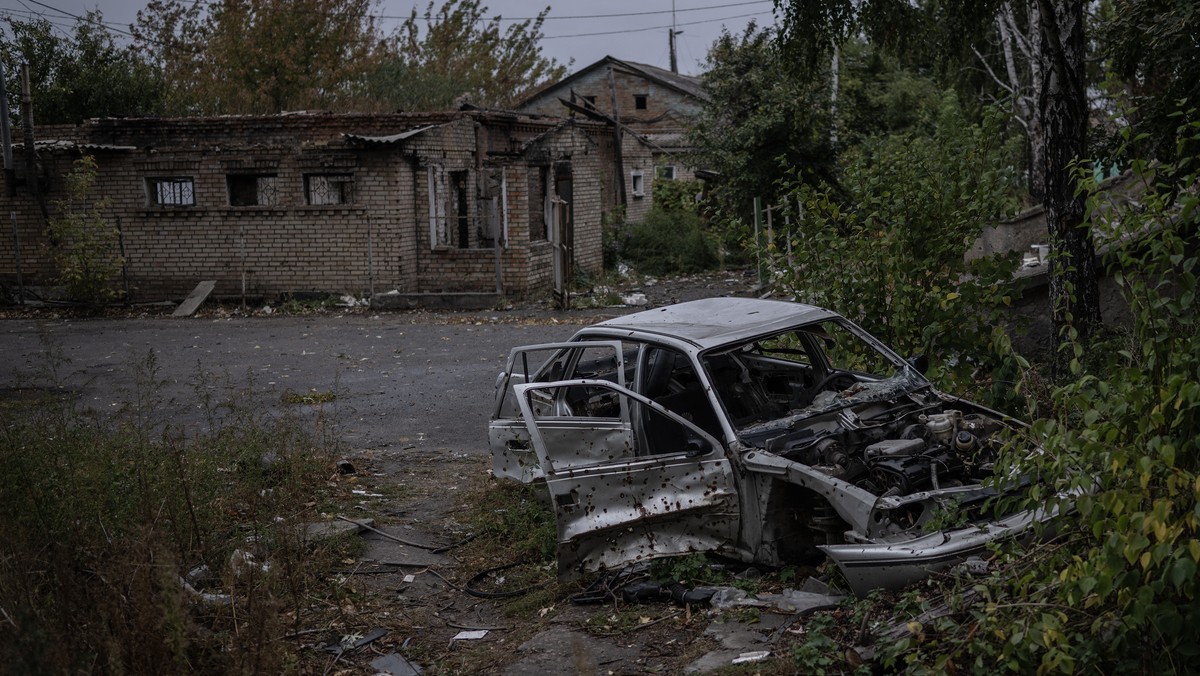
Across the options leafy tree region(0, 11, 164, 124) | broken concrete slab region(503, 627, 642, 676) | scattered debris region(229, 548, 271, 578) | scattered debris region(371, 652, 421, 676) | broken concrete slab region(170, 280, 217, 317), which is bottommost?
scattered debris region(371, 652, 421, 676)

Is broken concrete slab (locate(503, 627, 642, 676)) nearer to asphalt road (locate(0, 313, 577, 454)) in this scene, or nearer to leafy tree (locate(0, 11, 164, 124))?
asphalt road (locate(0, 313, 577, 454))

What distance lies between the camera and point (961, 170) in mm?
8203

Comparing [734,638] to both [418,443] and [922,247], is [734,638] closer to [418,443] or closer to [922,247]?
[922,247]

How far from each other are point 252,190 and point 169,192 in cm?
191

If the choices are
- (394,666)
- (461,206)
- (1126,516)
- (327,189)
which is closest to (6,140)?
(327,189)

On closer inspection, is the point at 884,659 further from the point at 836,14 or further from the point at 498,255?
the point at 498,255

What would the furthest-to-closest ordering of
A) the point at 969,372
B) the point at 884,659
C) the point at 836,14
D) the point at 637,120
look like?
the point at 637,120, the point at 836,14, the point at 969,372, the point at 884,659

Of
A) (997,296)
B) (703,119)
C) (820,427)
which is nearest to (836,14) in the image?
(997,296)

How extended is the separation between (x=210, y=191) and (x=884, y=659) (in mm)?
19730

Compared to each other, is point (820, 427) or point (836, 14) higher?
point (836, 14)

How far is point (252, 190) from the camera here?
21547 millimetres

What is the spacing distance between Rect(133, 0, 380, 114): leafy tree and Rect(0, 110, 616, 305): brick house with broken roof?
13124mm

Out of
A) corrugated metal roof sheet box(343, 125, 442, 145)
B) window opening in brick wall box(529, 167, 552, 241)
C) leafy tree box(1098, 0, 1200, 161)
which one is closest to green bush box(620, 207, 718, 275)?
window opening in brick wall box(529, 167, 552, 241)

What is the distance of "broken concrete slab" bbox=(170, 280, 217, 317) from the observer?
20.2m
